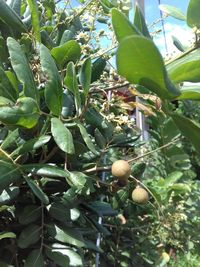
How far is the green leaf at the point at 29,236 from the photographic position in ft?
3.45

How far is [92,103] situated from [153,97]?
0.17 metres

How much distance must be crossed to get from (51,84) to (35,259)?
362 mm

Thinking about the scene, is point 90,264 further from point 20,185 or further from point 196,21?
point 196,21

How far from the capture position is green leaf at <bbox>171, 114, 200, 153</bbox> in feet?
3.04

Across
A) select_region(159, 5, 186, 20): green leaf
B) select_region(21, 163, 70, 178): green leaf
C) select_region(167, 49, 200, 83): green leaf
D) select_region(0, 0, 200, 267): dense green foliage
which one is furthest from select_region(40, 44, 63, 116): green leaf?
select_region(159, 5, 186, 20): green leaf

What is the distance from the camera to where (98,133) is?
113 centimetres

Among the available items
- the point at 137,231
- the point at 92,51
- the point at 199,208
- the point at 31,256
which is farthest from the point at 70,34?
the point at 199,208

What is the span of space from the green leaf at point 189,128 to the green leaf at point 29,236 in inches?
14.8

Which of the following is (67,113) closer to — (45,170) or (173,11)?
(45,170)

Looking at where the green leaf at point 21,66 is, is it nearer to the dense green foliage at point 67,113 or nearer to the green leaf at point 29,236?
the dense green foliage at point 67,113

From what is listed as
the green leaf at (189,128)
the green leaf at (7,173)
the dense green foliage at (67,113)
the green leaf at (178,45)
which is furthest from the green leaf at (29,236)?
the green leaf at (178,45)

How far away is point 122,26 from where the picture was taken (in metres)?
0.81

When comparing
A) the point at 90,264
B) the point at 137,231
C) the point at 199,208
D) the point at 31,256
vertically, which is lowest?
the point at 199,208

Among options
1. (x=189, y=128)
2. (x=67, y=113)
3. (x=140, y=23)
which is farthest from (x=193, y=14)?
(x=67, y=113)
